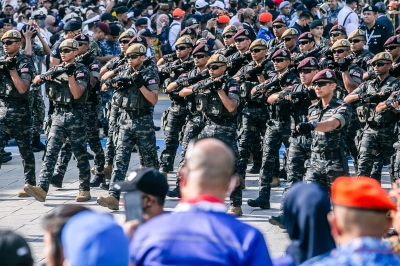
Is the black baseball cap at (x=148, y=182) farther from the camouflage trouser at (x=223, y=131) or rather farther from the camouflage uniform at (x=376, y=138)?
the camouflage uniform at (x=376, y=138)

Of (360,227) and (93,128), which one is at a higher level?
(93,128)

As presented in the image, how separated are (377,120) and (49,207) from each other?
432 centimetres

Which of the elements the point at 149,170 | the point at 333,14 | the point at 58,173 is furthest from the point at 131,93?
the point at 333,14

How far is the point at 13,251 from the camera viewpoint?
3477 millimetres

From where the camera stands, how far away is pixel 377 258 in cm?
338

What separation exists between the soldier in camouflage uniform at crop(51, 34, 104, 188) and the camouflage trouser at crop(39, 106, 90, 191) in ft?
1.50

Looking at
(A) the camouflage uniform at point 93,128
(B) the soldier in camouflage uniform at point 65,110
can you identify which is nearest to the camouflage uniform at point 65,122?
(B) the soldier in camouflage uniform at point 65,110

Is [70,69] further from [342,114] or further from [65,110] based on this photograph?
[342,114]

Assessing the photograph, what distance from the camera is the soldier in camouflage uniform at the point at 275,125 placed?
10.0 meters

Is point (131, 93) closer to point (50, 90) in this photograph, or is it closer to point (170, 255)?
point (50, 90)

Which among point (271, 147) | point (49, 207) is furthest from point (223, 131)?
point (49, 207)

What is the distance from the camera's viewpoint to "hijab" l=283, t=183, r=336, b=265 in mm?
3766

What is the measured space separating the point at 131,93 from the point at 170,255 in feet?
23.1

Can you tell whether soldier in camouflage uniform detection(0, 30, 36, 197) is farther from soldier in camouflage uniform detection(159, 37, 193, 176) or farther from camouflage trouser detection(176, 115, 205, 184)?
camouflage trouser detection(176, 115, 205, 184)
